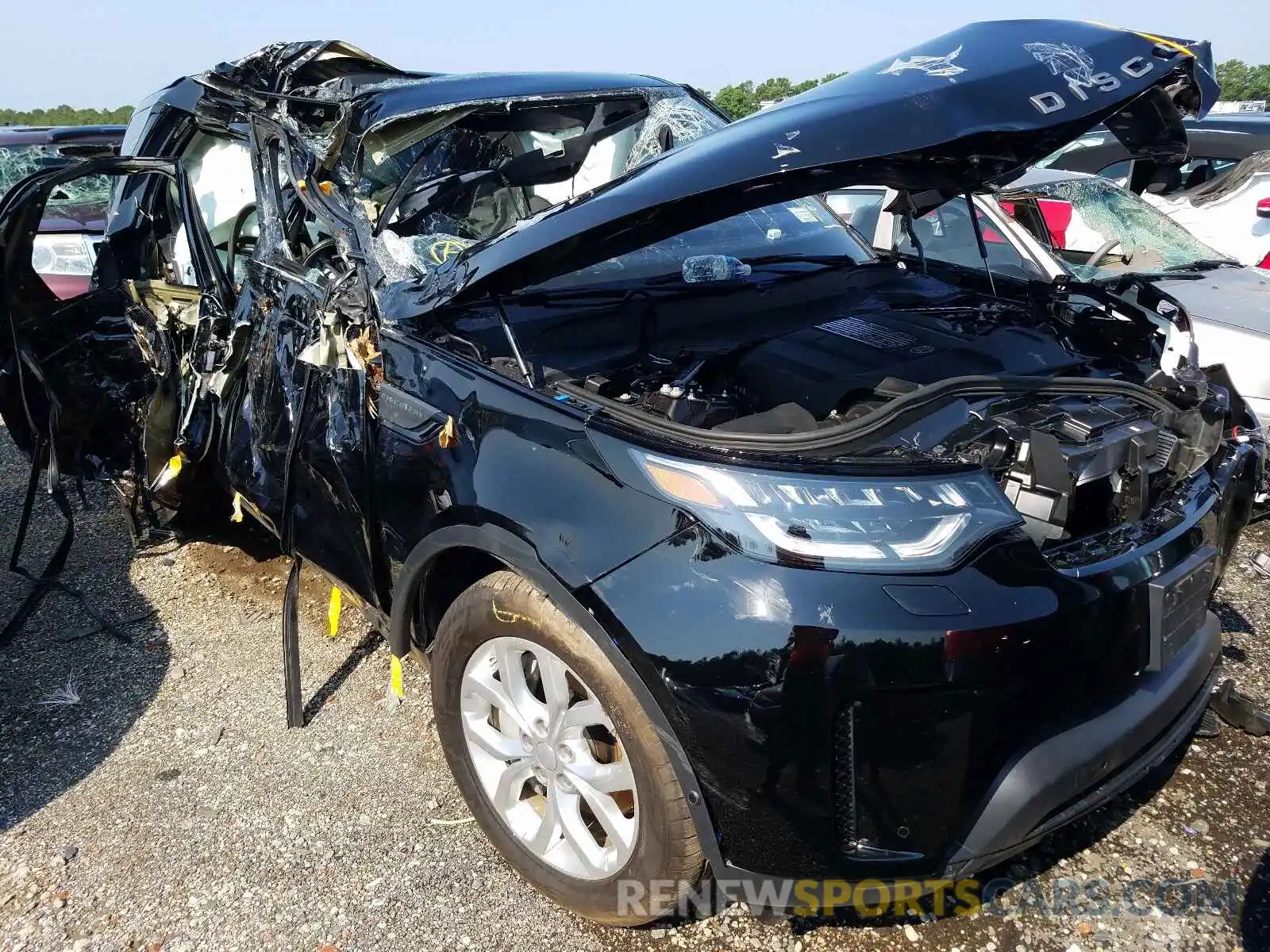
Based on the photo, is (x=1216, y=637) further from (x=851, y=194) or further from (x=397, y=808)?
(x=851, y=194)

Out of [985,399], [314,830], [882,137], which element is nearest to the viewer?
[882,137]

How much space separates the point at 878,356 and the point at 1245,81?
133 feet

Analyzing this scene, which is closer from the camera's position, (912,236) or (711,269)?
(711,269)

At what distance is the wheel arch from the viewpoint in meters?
1.72

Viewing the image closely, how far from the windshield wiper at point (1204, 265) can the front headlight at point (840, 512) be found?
4.76m

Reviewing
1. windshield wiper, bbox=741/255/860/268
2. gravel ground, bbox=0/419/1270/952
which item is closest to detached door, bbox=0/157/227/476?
gravel ground, bbox=0/419/1270/952

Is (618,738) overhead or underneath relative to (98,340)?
underneath

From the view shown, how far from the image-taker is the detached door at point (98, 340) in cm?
339

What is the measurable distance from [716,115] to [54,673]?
10.4 feet

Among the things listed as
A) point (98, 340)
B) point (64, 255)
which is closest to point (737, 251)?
point (98, 340)

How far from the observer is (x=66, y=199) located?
6000mm

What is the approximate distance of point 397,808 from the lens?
2.49 m

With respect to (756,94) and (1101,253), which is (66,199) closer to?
(1101,253)

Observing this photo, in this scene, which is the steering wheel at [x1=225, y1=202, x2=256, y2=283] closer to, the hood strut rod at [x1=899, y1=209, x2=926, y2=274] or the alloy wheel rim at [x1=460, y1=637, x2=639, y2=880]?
the alloy wheel rim at [x1=460, y1=637, x2=639, y2=880]
